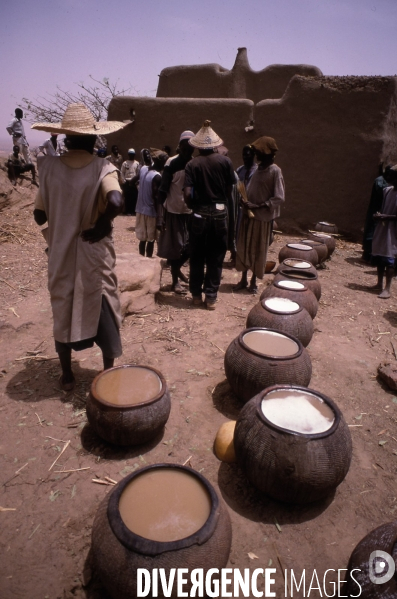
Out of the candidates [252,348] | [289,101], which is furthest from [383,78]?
[252,348]

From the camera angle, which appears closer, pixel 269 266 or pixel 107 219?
pixel 107 219

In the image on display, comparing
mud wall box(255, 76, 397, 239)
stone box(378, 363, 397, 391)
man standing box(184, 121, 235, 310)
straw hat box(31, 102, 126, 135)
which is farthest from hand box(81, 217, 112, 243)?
mud wall box(255, 76, 397, 239)

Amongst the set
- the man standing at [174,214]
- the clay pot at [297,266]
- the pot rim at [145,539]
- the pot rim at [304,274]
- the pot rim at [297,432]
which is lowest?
the pot rim at [145,539]

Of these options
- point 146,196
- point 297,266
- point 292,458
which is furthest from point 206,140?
point 292,458

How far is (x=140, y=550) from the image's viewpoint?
1612 mm

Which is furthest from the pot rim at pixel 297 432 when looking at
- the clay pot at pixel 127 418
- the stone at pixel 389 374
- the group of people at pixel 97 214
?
the stone at pixel 389 374

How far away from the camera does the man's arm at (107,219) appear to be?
2.63 m

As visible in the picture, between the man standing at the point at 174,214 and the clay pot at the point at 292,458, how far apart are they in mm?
3476

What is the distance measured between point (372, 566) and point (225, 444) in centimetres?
122

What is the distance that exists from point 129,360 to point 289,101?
7811mm

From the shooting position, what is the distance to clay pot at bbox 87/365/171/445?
2.50 metres

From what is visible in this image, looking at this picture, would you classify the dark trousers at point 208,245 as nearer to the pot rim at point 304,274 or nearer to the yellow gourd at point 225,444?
the pot rim at point 304,274

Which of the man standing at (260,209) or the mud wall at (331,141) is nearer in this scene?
the man standing at (260,209)

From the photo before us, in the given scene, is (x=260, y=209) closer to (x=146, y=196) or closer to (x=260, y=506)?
(x=146, y=196)
